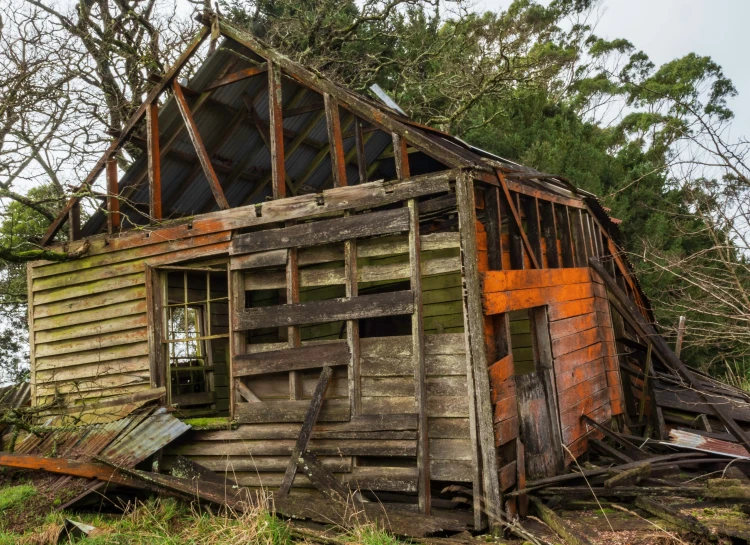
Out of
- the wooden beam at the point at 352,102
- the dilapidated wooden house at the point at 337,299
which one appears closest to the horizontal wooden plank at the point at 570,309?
the dilapidated wooden house at the point at 337,299

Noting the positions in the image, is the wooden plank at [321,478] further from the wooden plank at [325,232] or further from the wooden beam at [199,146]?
the wooden beam at [199,146]

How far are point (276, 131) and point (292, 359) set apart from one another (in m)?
2.83

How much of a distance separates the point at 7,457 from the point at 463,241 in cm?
663

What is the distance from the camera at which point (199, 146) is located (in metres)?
8.13

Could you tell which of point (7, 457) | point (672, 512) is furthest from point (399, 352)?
point (7, 457)

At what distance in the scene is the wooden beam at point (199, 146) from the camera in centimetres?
799

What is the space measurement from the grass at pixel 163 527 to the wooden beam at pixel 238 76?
17.2ft

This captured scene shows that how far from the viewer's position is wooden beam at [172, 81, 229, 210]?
26.2 feet

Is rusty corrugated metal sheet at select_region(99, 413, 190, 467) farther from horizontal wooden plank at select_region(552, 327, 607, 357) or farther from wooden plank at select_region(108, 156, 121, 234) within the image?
horizontal wooden plank at select_region(552, 327, 607, 357)

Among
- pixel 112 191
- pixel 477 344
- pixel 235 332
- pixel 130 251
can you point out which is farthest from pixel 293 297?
pixel 112 191

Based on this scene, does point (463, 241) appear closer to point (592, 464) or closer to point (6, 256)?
point (592, 464)

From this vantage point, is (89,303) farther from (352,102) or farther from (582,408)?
(582,408)

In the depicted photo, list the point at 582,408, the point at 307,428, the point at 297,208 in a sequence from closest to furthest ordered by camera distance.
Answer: the point at 307,428 → the point at 297,208 → the point at 582,408

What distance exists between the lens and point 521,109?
1955cm
